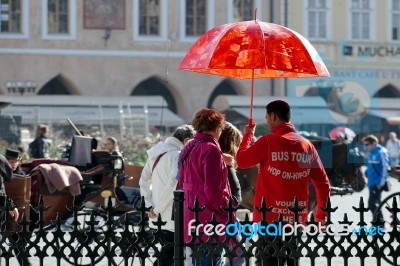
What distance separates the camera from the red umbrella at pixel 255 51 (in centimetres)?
748

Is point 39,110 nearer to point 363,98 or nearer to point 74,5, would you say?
point 74,5

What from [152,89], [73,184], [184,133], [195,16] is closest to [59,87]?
[152,89]

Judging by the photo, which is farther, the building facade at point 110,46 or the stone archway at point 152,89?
the stone archway at point 152,89

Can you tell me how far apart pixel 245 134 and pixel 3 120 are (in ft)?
77.6

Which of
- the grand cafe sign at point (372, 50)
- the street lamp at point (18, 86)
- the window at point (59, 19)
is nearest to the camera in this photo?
the street lamp at point (18, 86)

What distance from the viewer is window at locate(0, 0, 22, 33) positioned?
136ft

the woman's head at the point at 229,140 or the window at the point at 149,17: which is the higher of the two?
the window at the point at 149,17

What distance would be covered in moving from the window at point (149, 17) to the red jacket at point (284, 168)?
36.3 m

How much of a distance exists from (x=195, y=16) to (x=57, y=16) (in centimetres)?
497

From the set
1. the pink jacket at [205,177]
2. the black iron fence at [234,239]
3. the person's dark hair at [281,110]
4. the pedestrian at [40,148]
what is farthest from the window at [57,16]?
the black iron fence at [234,239]

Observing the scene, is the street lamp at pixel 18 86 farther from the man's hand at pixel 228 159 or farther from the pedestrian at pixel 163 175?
the man's hand at pixel 228 159

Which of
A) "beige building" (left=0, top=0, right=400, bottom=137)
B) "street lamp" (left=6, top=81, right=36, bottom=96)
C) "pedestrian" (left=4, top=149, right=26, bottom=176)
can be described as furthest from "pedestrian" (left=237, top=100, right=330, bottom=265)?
"street lamp" (left=6, top=81, right=36, bottom=96)

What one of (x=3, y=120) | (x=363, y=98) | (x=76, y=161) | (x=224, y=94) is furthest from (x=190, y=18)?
(x=76, y=161)

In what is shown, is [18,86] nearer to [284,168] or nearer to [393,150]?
[393,150]
